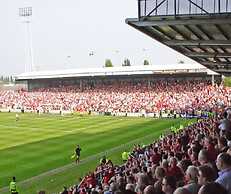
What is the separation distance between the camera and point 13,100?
7562 cm

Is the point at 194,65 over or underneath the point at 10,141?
over

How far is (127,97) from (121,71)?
11.4m

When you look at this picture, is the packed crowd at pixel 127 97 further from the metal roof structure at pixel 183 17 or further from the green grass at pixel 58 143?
the metal roof structure at pixel 183 17

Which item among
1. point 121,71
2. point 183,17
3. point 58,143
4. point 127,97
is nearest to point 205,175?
point 183,17

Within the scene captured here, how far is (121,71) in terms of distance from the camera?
77.2 m

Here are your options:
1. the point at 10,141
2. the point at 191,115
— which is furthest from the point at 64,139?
the point at 191,115

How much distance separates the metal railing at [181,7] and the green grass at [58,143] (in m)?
10.8

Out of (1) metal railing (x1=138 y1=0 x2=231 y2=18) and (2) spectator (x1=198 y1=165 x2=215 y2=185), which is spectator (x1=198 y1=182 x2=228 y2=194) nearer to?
(2) spectator (x1=198 y1=165 x2=215 y2=185)

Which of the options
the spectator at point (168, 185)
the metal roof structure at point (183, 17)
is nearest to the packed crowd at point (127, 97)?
the metal roof structure at point (183, 17)

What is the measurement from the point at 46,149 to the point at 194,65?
41679mm

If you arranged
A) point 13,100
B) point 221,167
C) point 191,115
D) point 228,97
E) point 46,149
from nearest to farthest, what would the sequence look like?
1. point 221,167
2. point 46,149
3. point 191,115
4. point 228,97
5. point 13,100

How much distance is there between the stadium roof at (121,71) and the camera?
229ft

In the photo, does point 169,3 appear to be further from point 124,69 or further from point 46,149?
point 124,69

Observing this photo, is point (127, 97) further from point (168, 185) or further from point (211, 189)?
point (211, 189)
